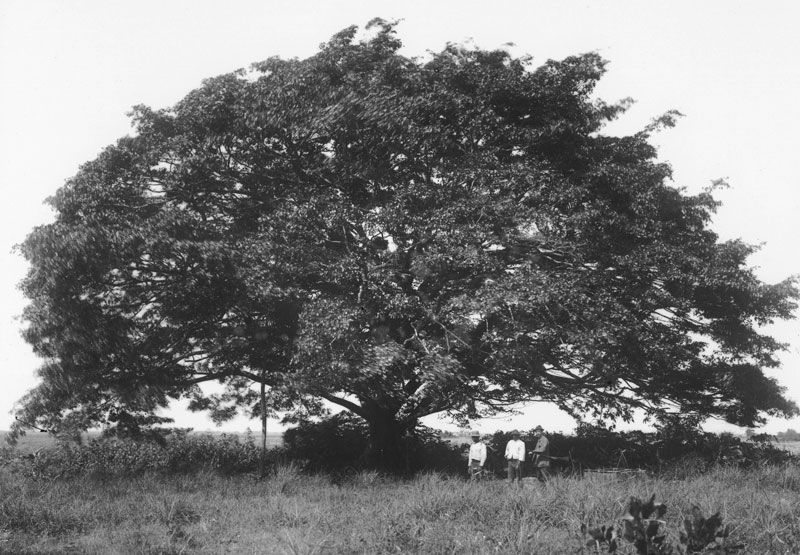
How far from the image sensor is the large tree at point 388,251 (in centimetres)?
1202

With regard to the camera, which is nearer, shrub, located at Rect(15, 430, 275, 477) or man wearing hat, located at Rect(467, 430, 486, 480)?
man wearing hat, located at Rect(467, 430, 486, 480)

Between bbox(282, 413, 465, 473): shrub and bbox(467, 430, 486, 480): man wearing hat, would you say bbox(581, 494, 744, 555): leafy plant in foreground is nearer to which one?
bbox(467, 430, 486, 480): man wearing hat

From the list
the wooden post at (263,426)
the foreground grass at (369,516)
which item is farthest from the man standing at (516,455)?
the wooden post at (263,426)

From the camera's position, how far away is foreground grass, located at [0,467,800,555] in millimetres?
7328

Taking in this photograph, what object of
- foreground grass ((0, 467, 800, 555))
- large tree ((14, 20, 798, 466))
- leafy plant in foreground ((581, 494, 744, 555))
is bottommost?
foreground grass ((0, 467, 800, 555))

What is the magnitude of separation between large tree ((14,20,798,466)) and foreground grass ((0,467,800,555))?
2.49 meters

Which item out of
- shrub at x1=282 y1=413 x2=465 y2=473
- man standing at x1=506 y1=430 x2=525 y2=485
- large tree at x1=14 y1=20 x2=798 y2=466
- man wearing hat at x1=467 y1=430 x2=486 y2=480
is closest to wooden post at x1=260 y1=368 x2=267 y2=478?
large tree at x1=14 y1=20 x2=798 y2=466

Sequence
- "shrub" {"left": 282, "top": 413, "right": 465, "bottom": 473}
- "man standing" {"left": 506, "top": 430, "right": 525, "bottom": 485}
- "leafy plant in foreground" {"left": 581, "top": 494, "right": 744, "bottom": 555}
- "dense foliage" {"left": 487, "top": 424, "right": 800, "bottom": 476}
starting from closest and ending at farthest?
"leafy plant in foreground" {"left": 581, "top": 494, "right": 744, "bottom": 555}, "man standing" {"left": 506, "top": 430, "right": 525, "bottom": 485}, "dense foliage" {"left": 487, "top": 424, "right": 800, "bottom": 476}, "shrub" {"left": 282, "top": 413, "right": 465, "bottom": 473}

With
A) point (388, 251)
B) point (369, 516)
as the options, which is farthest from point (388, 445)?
point (369, 516)

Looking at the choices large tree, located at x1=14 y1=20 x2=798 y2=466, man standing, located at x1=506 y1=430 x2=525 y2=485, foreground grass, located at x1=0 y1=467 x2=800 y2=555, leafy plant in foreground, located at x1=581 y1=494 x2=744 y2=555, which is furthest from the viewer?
man standing, located at x1=506 y1=430 x2=525 y2=485

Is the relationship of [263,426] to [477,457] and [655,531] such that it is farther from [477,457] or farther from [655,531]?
[655,531]

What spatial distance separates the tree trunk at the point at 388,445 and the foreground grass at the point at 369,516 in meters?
3.52

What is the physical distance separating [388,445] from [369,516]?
6479 millimetres

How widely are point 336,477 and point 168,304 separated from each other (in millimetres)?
5305
